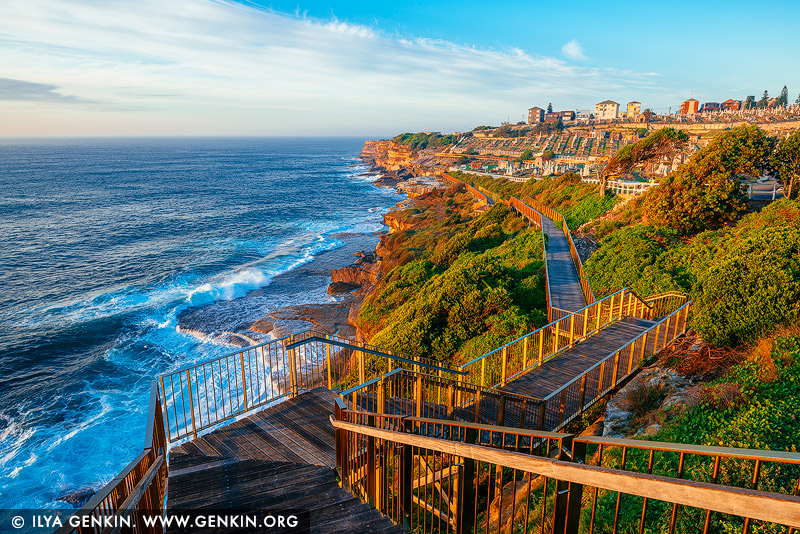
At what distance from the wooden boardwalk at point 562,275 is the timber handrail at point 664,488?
1478 centimetres

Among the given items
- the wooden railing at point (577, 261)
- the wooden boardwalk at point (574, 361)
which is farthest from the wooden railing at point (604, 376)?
the wooden railing at point (577, 261)

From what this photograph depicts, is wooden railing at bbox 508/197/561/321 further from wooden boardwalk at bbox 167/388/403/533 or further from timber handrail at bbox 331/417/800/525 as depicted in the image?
timber handrail at bbox 331/417/800/525

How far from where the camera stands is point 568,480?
2.95 m

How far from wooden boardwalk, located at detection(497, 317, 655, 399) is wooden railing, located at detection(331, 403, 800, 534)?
2026mm

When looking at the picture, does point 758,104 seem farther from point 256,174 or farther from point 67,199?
point 67,199

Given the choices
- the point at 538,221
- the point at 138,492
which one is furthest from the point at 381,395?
the point at 538,221

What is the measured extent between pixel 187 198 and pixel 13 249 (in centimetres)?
3666

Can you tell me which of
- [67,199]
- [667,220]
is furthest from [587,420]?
[67,199]

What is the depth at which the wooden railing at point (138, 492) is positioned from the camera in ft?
11.1

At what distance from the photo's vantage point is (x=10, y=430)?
17.5 meters

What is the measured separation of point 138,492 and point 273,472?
2.20 meters

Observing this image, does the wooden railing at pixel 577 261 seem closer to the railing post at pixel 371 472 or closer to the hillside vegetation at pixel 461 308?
the hillside vegetation at pixel 461 308

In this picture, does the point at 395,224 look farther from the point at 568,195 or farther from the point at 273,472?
the point at 273,472

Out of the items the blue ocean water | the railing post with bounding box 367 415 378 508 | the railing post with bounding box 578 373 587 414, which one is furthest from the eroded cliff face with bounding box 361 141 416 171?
the railing post with bounding box 367 415 378 508
